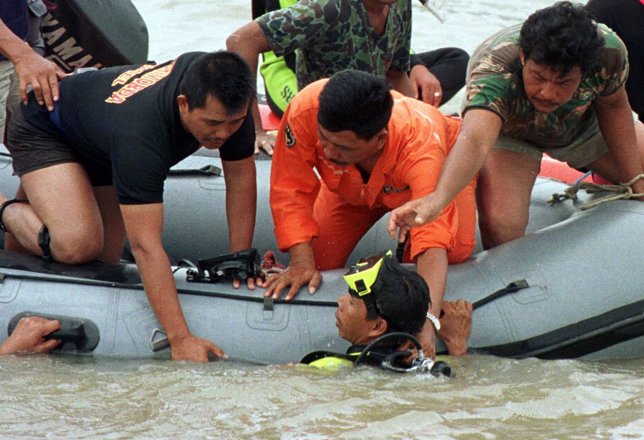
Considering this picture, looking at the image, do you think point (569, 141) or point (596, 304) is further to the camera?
point (569, 141)

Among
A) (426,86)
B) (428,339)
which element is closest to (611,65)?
(428,339)

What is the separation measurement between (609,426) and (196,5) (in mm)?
9034

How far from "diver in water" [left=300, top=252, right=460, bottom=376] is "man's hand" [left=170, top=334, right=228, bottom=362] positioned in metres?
0.37

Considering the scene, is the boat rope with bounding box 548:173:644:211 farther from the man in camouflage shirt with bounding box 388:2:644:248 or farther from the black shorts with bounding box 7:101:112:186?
the black shorts with bounding box 7:101:112:186

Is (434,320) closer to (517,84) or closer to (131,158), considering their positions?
(517,84)

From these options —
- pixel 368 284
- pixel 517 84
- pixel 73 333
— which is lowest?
pixel 73 333

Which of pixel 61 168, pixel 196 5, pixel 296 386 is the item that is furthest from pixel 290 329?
pixel 196 5

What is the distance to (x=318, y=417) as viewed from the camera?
348 cm

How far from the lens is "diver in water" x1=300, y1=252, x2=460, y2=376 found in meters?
3.64

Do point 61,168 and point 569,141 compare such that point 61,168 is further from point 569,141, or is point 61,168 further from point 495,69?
point 569,141

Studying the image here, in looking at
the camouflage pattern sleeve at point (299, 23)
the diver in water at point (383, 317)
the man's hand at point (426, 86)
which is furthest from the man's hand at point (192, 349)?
the man's hand at point (426, 86)

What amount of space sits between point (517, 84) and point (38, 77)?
5.69 feet

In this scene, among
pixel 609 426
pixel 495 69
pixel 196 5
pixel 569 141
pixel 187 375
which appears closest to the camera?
pixel 609 426

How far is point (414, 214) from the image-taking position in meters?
3.63
